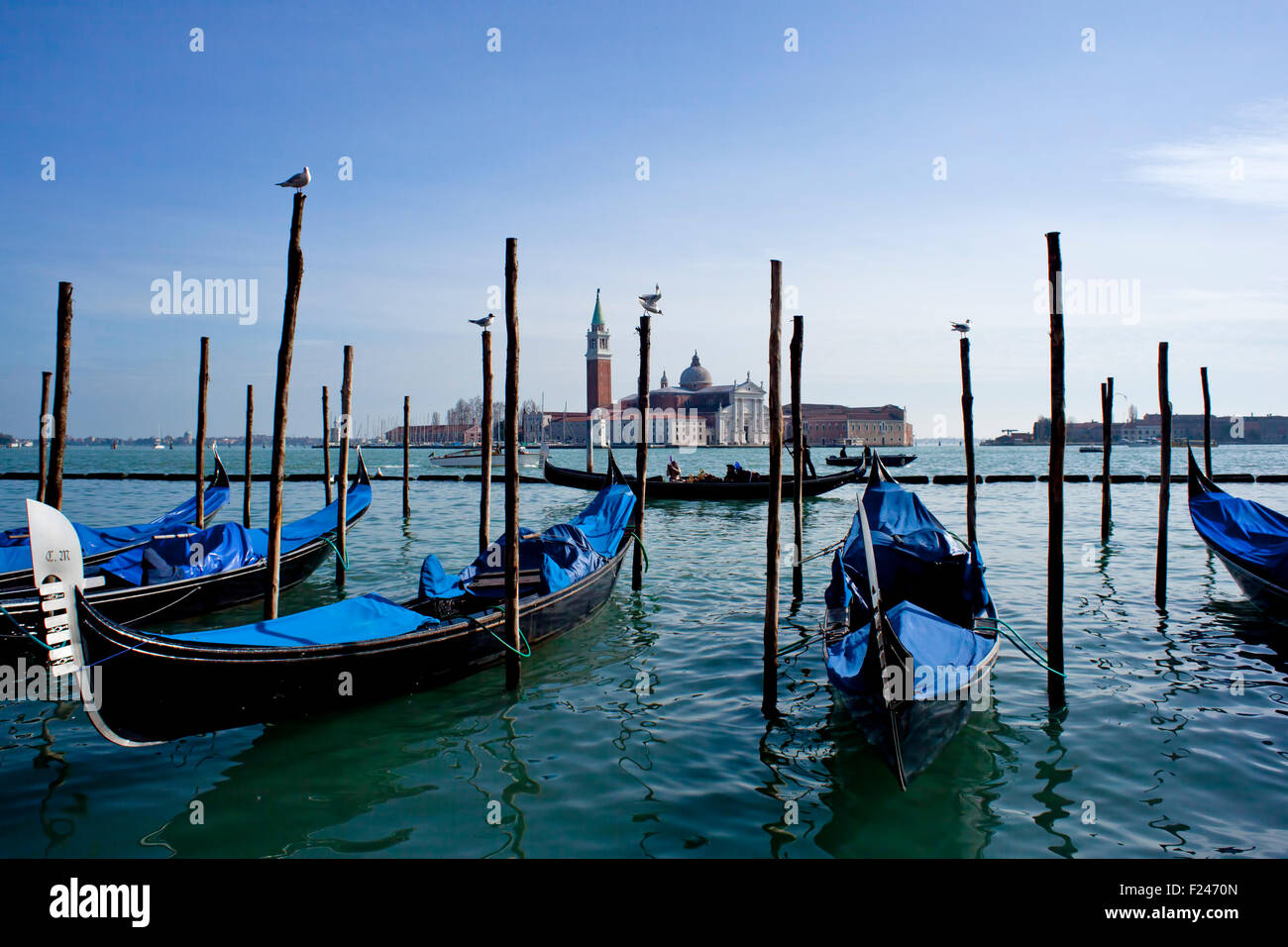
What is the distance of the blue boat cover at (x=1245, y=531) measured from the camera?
258 inches

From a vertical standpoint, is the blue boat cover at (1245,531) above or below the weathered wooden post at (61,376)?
below

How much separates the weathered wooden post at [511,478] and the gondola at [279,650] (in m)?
0.23

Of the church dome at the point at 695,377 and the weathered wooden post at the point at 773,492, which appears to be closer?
the weathered wooden post at the point at 773,492

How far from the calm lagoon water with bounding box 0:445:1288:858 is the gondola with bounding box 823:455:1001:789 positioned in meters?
0.31

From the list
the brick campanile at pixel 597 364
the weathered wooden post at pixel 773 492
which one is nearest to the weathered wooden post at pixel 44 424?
the weathered wooden post at pixel 773 492

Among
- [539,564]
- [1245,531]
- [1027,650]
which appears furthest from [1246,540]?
[539,564]

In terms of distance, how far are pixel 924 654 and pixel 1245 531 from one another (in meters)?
5.65

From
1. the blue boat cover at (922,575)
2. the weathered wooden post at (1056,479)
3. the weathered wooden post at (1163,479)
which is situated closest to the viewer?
the weathered wooden post at (1056,479)

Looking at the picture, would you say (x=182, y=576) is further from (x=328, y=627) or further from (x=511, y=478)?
(x=511, y=478)

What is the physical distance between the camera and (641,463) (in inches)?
352

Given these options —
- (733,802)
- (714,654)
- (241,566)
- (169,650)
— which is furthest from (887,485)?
(169,650)

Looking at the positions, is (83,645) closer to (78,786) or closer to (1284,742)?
(78,786)

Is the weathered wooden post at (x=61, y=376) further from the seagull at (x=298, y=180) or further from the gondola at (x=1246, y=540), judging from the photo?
the gondola at (x=1246, y=540)
